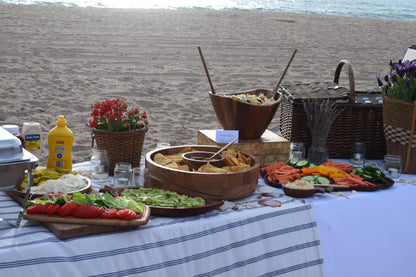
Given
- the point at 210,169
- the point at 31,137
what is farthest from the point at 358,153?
the point at 31,137

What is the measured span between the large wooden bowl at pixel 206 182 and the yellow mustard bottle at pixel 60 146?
33 centimetres

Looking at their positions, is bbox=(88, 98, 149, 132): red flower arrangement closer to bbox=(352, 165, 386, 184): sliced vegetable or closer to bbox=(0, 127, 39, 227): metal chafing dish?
bbox=(0, 127, 39, 227): metal chafing dish

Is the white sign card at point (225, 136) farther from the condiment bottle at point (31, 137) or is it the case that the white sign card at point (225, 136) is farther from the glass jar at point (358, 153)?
the condiment bottle at point (31, 137)

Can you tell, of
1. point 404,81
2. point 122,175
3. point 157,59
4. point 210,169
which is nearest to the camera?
point 210,169

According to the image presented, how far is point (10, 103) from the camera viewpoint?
20.9 ft

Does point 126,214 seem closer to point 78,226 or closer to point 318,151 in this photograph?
point 78,226

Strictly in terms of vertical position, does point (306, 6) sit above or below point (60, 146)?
above

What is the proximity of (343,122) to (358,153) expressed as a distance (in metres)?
0.18

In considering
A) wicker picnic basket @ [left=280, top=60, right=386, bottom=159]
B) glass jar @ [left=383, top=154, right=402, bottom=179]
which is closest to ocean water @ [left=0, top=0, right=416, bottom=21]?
wicker picnic basket @ [left=280, top=60, right=386, bottom=159]

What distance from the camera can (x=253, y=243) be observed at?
1842 millimetres

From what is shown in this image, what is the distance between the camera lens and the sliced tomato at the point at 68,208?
1578 mm

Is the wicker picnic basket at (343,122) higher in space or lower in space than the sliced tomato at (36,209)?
higher

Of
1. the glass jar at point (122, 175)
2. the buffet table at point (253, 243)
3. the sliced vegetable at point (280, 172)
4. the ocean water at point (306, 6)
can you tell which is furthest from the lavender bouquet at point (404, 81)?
the ocean water at point (306, 6)

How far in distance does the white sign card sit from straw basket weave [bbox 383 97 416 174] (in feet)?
2.34
